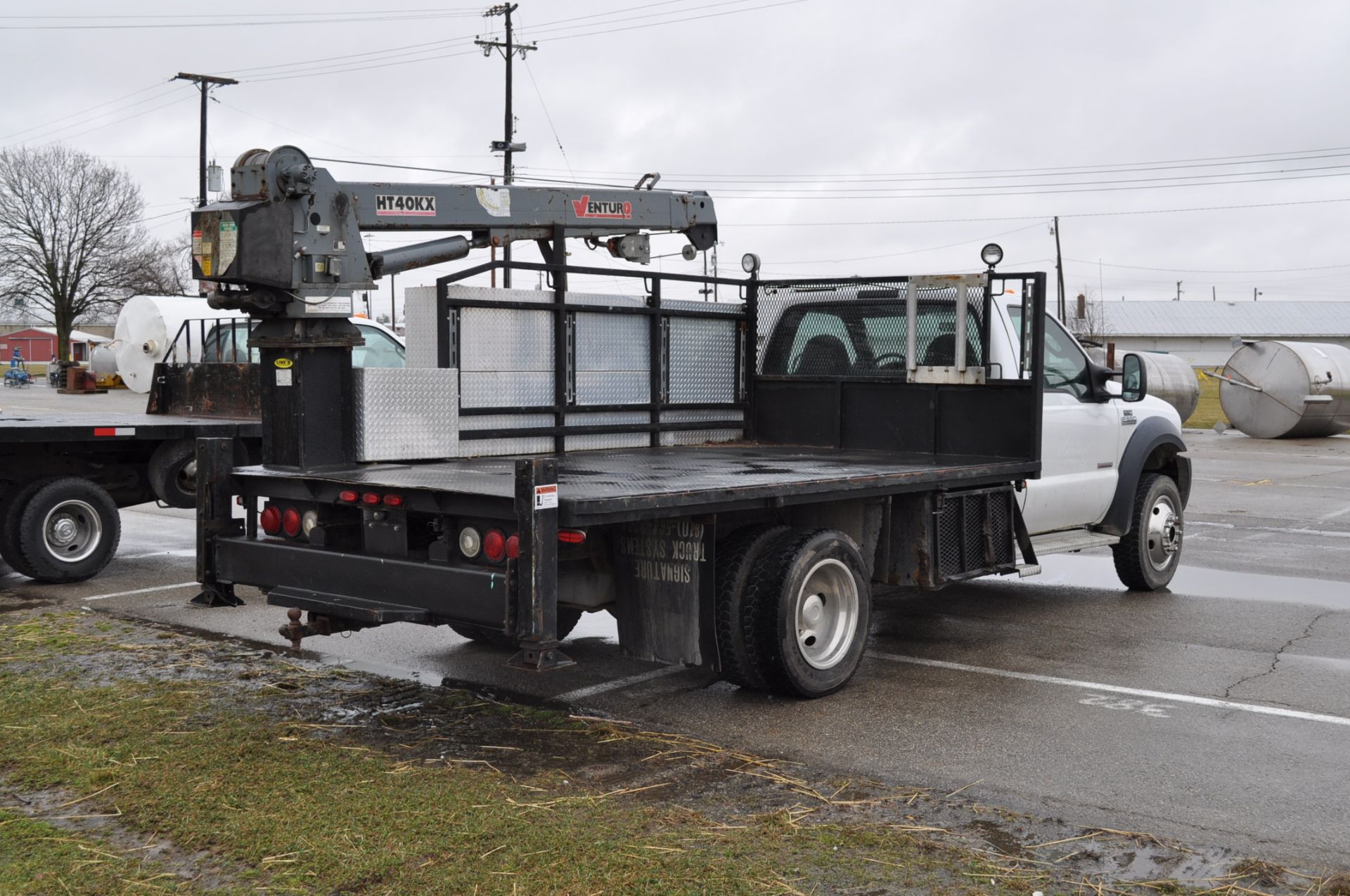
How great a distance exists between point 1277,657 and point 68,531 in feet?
28.9

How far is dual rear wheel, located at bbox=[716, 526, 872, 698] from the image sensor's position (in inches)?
254

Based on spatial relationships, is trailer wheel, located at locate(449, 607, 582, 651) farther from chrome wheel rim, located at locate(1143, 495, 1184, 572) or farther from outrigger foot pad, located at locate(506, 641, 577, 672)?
chrome wheel rim, located at locate(1143, 495, 1184, 572)

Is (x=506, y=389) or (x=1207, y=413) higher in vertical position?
(x=506, y=389)

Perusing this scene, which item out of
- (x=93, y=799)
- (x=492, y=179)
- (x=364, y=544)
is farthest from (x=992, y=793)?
(x=492, y=179)

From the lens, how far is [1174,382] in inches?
1212

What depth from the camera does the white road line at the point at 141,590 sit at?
32.2 feet

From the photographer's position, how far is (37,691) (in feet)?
22.3

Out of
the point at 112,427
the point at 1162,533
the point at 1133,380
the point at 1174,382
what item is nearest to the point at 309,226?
the point at 112,427

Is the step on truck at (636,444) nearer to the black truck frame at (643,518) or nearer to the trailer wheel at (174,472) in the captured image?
the black truck frame at (643,518)

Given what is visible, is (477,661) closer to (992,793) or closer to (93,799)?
(93,799)

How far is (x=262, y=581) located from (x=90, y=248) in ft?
223

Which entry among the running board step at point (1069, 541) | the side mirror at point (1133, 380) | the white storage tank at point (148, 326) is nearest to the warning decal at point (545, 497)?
the running board step at point (1069, 541)

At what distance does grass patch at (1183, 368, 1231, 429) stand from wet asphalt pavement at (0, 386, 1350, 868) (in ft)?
72.4

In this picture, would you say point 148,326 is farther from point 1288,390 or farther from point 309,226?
point 1288,390
